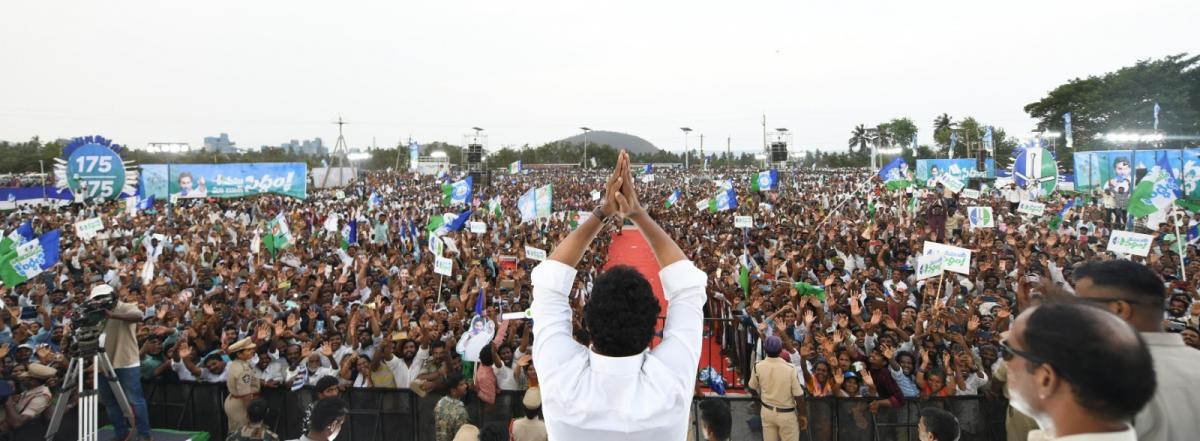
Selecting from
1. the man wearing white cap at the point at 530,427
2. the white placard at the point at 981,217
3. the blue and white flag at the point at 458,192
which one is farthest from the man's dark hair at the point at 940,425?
the blue and white flag at the point at 458,192

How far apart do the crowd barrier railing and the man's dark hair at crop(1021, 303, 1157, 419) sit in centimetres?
407

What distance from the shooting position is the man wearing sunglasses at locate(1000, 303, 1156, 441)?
42.5 inches

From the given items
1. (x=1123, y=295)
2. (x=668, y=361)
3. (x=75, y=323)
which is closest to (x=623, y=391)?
(x=668, y=361)

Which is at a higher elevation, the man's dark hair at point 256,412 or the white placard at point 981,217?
the white placard at point 981,217

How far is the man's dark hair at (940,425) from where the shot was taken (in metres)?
3.31

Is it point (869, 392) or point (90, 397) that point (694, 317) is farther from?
point (90, 397)

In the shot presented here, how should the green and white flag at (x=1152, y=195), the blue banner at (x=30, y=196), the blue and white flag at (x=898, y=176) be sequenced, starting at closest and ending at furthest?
the green and white flag at (x=1152, y=195), the blue and white flag at (x=898, y=176), the blue banner at (x=30, y=196)

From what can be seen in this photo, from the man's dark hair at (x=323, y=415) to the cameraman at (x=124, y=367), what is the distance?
99.4 inches

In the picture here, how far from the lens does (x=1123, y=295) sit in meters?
1.98

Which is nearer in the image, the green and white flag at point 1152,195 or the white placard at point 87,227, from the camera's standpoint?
the green and white flag at point 1152,195

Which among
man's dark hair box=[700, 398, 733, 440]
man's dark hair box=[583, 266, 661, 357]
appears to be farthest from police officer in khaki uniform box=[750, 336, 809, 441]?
man's dark hair box=[583, 266, 661, 357]

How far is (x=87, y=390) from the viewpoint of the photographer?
4676 mm

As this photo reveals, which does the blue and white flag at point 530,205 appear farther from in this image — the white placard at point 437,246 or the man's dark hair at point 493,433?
the man's dark hair at point 493,433

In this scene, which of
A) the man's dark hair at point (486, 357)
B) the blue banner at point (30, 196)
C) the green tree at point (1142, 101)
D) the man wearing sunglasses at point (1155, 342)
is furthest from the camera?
the green tree at point (1142, 101)
